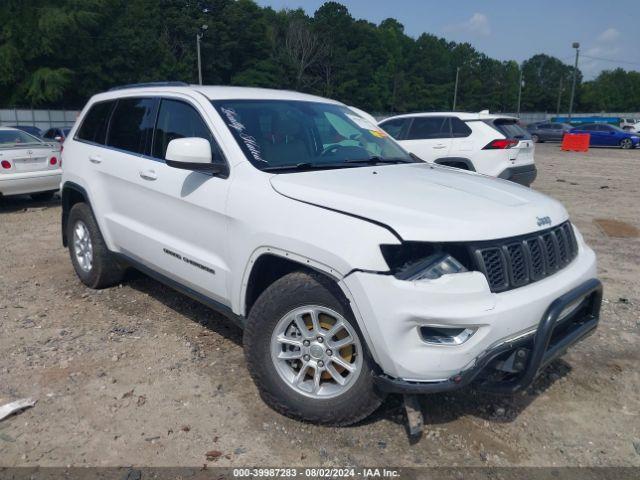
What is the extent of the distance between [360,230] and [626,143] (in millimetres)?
33265

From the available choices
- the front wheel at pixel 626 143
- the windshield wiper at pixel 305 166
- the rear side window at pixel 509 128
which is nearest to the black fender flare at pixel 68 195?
the windshield wiper at pixel 305 166

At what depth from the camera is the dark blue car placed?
30.7 meters

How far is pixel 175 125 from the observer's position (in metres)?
4.08

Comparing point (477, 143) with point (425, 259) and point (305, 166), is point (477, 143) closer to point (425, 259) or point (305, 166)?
point (305, 166)

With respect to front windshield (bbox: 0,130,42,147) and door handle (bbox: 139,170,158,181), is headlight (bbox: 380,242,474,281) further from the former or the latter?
front windshield (bbox: 0,130,42,147)

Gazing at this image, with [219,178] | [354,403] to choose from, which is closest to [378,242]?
[354,403]

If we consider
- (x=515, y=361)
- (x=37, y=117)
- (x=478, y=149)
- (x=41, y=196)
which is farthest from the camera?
(x=37, y=117)

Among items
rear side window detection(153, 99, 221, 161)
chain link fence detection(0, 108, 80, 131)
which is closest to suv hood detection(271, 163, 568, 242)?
rear side window detection(153, 99, 221, 161)

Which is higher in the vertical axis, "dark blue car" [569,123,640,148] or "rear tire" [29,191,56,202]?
"dark blue car" [569,123,640,148]

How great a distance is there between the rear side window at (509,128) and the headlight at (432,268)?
7.60 meters

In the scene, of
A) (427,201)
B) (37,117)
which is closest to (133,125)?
(427,201)

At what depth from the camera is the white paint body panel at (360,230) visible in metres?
2.62

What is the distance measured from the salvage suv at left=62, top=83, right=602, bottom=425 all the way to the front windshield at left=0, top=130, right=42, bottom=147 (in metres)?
6.80

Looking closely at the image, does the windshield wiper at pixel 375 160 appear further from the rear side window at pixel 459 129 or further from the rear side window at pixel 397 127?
the rear side window at pixel 397 127
